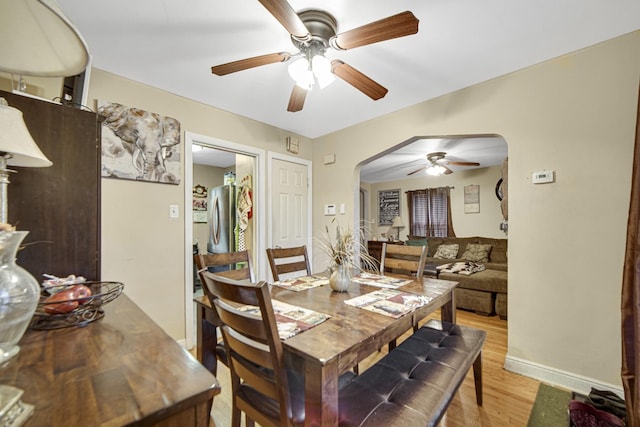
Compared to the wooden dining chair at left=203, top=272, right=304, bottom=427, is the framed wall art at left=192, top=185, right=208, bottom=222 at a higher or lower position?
higher

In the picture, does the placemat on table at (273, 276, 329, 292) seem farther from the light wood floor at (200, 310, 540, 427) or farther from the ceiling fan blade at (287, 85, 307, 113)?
the ceiling fan blade at (287, 85, 307, 113)

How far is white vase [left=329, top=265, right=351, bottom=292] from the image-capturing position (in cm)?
158

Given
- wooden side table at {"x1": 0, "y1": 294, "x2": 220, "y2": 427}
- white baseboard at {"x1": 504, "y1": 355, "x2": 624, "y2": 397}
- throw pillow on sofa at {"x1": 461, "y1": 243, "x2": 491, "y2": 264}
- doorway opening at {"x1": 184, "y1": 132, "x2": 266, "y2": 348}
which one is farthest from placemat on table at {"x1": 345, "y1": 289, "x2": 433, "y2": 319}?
throw pillow on sofa at {"x1": 461, "y1": 243, "x2": 491, "y2": 264}

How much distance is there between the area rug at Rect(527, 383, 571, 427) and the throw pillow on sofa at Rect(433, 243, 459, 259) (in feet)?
11.3

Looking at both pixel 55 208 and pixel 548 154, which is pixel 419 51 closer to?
pixel 548 154

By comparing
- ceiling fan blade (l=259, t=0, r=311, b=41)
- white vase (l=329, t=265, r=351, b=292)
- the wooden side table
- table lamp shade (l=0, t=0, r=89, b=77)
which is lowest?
white vase (l=329, t=265, r=351, b=292)

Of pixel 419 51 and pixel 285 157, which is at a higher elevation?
pixel 419 51

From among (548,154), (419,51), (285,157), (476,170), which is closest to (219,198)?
(285,157)

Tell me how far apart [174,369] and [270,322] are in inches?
13.8

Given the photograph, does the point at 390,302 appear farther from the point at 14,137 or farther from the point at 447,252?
the point at 447,252

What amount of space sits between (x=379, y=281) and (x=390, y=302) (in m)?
0.49

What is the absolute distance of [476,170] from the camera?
562cm

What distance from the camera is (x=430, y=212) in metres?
6.18

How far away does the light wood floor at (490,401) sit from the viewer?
1.55 m
